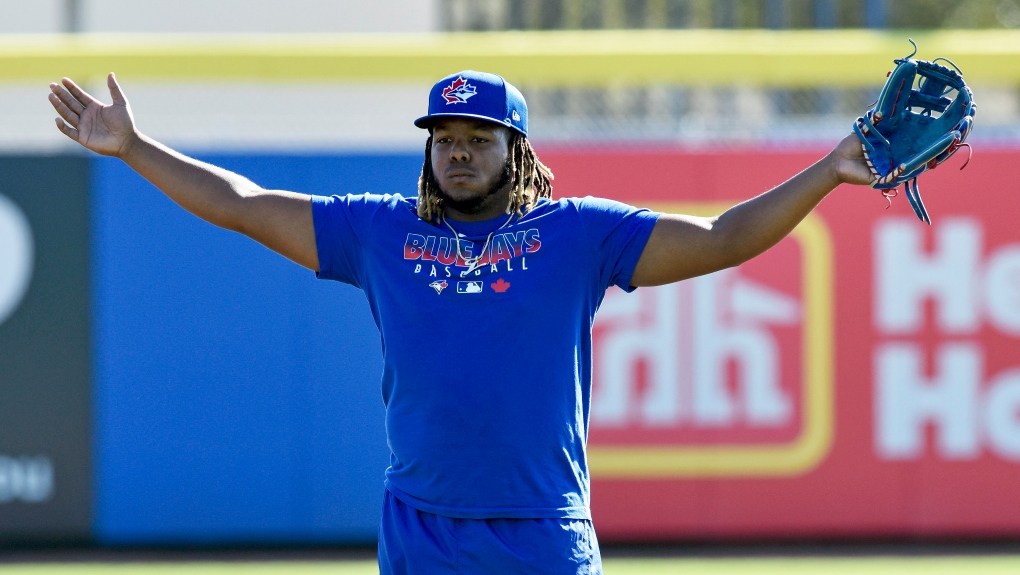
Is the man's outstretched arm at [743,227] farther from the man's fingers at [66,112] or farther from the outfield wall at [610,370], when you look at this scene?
the outfield wall at [610,370]

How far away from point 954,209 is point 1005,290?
53 cm

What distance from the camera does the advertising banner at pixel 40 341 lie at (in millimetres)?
6746

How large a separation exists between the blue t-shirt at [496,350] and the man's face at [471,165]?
0.18 feet

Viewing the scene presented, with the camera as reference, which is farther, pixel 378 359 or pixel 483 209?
pixel 378 359

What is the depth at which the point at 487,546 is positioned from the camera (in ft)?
9.32

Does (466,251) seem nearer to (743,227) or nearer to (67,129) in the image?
(743,227)

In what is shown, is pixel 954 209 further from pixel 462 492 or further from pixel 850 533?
pixel 462 492

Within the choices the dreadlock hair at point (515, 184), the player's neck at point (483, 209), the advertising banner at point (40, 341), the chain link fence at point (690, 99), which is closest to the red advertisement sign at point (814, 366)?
the chain link fence at point (690, 99)

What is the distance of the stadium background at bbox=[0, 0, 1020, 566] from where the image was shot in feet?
22.1

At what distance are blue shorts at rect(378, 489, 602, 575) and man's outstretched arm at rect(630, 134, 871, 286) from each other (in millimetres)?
650

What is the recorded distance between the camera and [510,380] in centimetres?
288

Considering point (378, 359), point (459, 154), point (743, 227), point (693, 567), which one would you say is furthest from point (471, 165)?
point (693, 567)

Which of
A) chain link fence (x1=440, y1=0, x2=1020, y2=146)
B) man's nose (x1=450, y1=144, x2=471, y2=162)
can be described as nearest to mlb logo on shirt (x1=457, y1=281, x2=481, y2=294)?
man's nose (x1=450, y1=144, x2=471, y2=162)

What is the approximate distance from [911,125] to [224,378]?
4.68 meters
